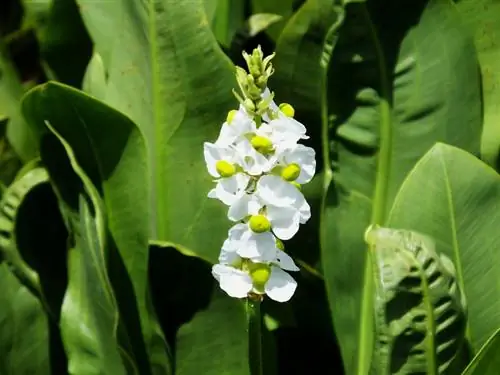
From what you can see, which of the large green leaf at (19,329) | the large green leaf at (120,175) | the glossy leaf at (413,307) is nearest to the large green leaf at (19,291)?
the large green leaf at (19,329)

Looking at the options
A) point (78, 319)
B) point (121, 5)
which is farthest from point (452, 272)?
point (121, 5)

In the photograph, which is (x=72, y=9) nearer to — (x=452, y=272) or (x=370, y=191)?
(x=370, y=191)

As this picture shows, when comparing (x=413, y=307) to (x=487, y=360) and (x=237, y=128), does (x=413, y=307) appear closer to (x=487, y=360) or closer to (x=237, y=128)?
(x=487, y=360)

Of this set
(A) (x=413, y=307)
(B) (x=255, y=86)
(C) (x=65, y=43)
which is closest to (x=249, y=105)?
(B) (x=255, y=86)

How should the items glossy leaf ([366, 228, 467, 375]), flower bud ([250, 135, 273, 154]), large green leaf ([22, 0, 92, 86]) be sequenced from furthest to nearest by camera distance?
large green leaf ([22, 0, 92, 86]), glossy leaf ([366, 228, 467, 375]), flower bud ([250, 135, 273, 154])

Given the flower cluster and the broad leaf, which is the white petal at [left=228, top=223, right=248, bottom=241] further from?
the broad leaf

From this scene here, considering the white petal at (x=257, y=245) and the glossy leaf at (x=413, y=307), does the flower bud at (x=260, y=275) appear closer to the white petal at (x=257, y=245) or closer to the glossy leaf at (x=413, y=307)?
the white petal at (x=257, y=245)

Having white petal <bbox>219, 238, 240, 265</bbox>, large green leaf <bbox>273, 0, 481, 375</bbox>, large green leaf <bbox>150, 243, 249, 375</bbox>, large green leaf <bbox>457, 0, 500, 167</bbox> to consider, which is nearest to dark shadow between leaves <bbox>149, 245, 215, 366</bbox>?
large green leaf <bbox>150, 243, 249, 375</bbox>
